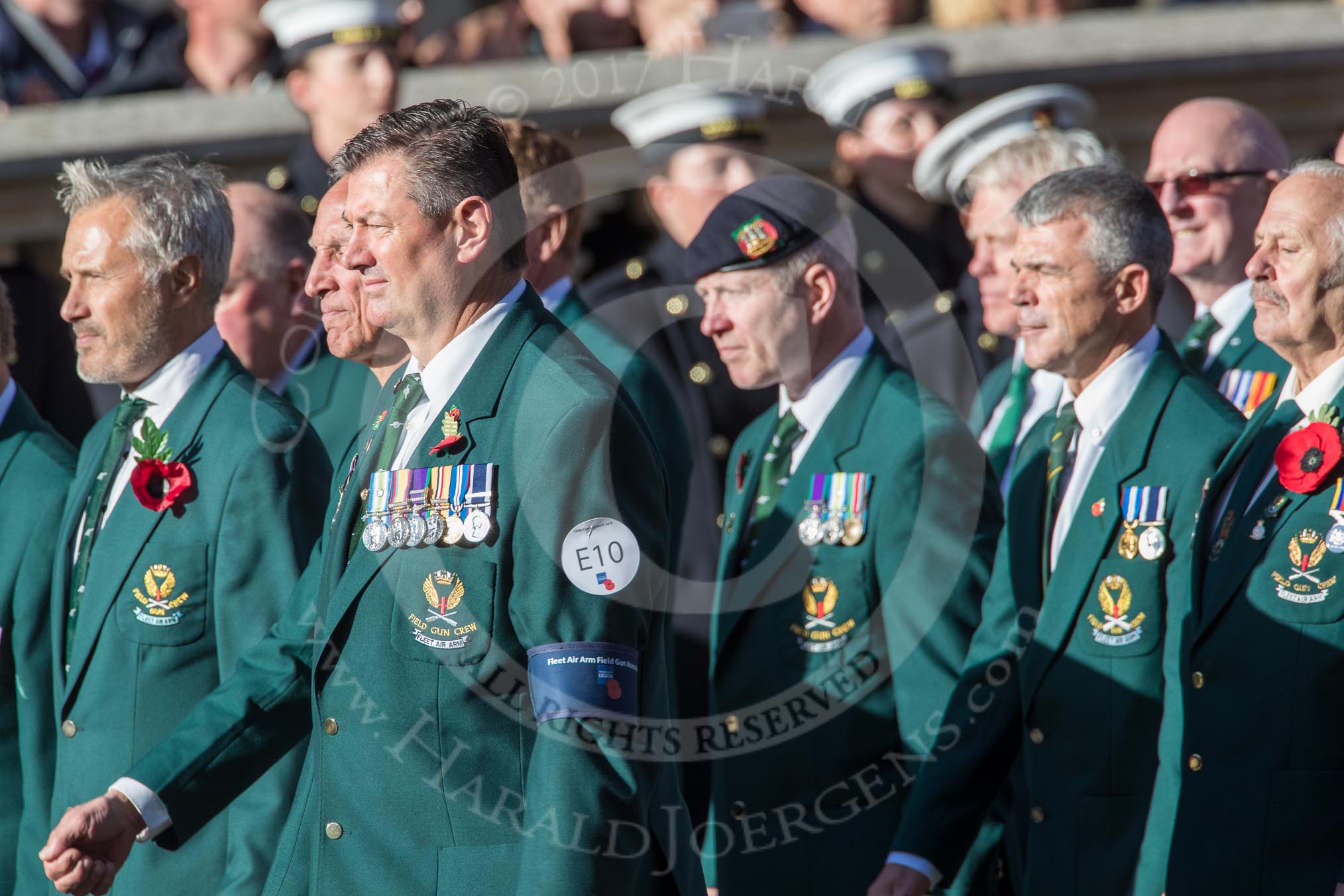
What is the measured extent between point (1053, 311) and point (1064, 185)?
0.34 m

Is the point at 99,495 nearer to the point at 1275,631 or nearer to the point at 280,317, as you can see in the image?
the point at 280,317

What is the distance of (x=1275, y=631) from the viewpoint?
158 inches

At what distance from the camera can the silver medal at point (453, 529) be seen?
3.36 meters

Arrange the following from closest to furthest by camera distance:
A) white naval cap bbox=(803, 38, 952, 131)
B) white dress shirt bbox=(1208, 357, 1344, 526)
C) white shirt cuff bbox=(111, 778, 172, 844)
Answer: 1. white shirt cuff bbox=(111, 778, 172, 844)
2. white dress shirt bbox=(1208, 357, 1344, 526)
3. white naval cap bbox=(803, 38, 952, 131)

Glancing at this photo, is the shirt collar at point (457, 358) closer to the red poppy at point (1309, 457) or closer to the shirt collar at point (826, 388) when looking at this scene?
the shirt collar at point (826, 388)

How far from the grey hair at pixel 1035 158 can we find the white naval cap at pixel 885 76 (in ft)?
3.83

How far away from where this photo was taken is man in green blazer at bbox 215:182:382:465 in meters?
5.62

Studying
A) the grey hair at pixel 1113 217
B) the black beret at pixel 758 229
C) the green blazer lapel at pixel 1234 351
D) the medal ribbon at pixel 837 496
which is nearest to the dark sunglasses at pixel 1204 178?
the green blazer lapel at pixel 1234 351

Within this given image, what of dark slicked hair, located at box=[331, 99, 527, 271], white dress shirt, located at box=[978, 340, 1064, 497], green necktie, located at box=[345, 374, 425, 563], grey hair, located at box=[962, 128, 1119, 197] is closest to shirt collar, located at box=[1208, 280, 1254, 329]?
white dress shirt, located at box=[978, 340, 1064, 497]

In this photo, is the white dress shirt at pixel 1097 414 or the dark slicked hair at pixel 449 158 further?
the white dress shirt at pixel 1097 414

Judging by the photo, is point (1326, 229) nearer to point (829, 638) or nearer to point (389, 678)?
point (829, 638)

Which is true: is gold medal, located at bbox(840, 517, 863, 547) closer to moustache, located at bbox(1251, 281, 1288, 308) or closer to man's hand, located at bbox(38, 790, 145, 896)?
moustache, located at bbox(1251, 281, 1288, 308)

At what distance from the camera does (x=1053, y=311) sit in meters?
4.73

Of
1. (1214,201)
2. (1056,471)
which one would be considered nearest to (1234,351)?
(1214,201)
